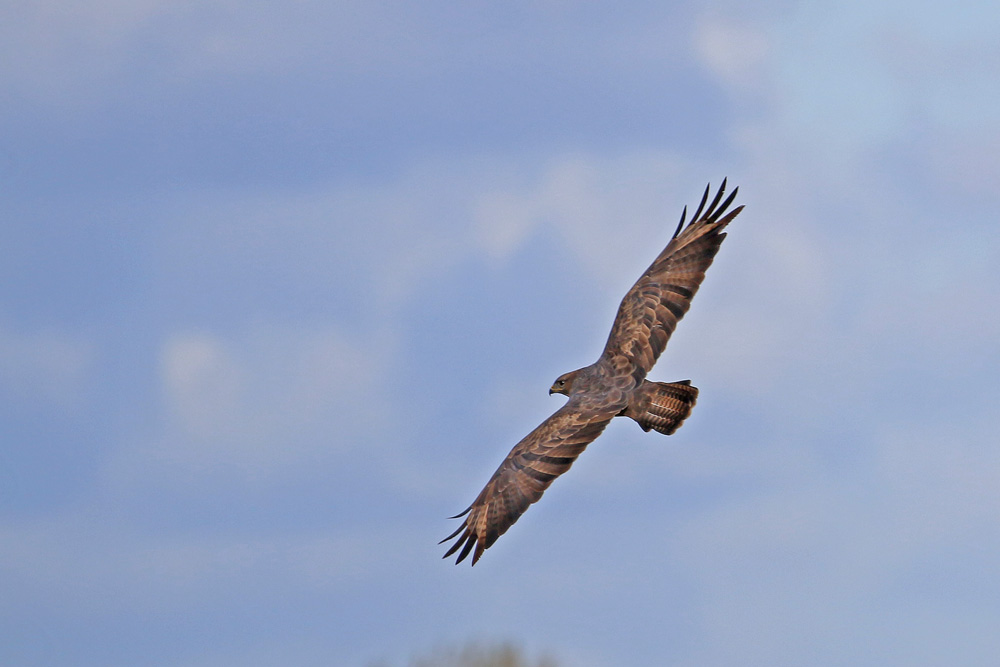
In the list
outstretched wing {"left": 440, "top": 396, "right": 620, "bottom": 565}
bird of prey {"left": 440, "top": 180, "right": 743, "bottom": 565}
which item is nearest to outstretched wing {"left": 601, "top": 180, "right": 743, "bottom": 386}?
bird of prey {"left": 440, "top": 180, "right": 743, "bottom": 565}

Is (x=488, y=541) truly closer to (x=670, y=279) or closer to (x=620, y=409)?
(x=620, y=409)

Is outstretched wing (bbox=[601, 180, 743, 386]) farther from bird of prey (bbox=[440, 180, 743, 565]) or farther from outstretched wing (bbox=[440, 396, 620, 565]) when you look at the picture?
outstretched wing (bbox=[440, 396, 620, 565])

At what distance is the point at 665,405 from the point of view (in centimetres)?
2327

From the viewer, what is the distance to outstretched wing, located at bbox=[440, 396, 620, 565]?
71.3ft

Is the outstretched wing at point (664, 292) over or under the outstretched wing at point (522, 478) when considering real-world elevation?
over

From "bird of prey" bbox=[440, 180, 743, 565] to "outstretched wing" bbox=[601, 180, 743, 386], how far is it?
0.7 inches

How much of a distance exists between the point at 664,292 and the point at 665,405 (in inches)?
104

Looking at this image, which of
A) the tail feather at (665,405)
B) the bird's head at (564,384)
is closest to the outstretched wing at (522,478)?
the tail feather at (665,405)

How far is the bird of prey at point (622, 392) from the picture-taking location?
21844 mm

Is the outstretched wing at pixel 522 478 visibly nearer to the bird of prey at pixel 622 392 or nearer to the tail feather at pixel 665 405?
the bird of prey at pixel 622 392

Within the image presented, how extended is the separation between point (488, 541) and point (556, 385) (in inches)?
154

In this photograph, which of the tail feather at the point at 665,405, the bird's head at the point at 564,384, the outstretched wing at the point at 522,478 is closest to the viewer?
the outstretched wing at the point at 522,478

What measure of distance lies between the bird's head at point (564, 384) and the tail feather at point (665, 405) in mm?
1387

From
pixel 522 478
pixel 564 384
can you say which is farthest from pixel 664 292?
pixel 522 478
